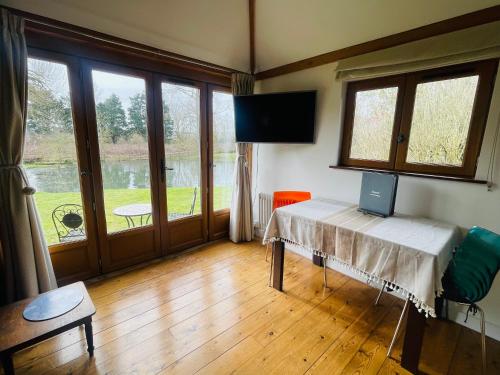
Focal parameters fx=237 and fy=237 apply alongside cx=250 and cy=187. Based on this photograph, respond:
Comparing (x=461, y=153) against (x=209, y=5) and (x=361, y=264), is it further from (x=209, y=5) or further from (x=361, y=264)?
(x=209, y=5)

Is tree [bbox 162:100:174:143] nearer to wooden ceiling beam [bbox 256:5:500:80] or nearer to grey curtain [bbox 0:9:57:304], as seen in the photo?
grey curtain [bbox 0:9:57:304]

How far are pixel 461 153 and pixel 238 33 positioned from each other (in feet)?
8.56

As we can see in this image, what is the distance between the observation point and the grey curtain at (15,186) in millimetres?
1697

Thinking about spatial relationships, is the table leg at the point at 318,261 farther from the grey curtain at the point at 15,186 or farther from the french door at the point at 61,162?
the grey curtain at the point at 15,186

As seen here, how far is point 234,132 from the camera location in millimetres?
3285

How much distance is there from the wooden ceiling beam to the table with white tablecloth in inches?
59.0

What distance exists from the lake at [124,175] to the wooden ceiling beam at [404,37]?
156cm

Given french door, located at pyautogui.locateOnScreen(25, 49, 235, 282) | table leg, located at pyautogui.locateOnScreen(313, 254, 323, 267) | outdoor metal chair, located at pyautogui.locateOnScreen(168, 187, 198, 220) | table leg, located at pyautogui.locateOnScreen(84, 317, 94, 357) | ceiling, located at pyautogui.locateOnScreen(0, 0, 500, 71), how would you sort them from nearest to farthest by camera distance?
table leg, located at pyautogui.locateOnScreen(84, 317, 94, 357) < ceiling, located at pyautogui.locateOnScreen(0, 0, 500, 71) < french door, located at pyautogui.locateOnScreen(25, 49, 235, 282) < table leg, located at pyautogui.locateOnScreen(313, 254, 323, 267) < outdoor metal chair, located at pyautogui.locateOnScreen(168, 187, 198, 220)

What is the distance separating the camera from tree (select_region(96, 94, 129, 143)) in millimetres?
2301

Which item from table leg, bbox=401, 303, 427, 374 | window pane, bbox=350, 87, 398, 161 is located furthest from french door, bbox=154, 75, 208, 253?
table leg, bbox=401, 303, 427, 374

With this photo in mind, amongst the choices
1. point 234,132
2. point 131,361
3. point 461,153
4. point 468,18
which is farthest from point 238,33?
point 131,361

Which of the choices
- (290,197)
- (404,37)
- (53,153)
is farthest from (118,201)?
(404,37)

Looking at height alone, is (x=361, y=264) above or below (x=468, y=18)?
below

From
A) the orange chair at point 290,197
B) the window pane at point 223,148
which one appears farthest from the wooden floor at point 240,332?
the window pane at point 223,148
